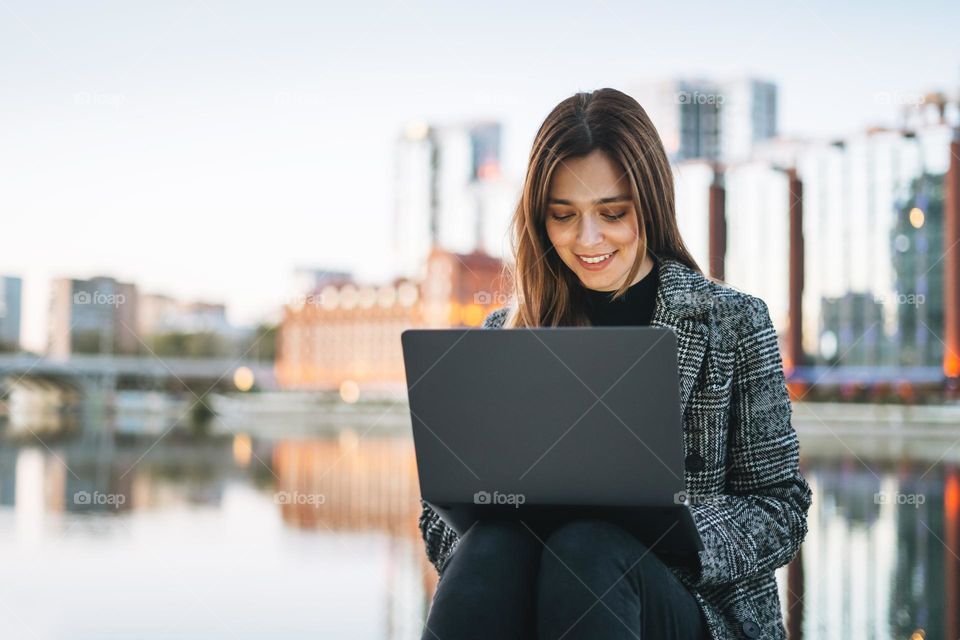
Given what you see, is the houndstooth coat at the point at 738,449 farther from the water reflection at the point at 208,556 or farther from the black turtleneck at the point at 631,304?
the water reflection at the point at 208,556

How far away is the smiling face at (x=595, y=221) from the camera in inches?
48.6

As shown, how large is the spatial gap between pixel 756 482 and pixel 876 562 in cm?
285

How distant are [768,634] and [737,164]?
30.4 meters

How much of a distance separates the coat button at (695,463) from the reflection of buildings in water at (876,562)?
4.97 ft

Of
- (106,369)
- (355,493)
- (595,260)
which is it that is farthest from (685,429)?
(106,369)

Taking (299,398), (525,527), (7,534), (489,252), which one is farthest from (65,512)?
(489,252)

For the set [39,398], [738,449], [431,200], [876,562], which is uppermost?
[431,200]

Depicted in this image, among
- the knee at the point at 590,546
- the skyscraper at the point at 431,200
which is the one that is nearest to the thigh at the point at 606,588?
the knee at the point at 590,546

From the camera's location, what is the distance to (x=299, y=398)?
2744cm

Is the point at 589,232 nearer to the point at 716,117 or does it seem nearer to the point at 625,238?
the point at 625,238

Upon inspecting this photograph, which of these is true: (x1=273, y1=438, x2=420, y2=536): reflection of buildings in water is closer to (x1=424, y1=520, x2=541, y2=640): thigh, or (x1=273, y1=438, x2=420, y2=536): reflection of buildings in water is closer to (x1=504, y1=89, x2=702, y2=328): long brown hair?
(x1=504, y1=89, x2=702, y2=328): long brown hair

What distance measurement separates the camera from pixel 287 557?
11.9 feet

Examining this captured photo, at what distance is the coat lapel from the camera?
3.75 feet

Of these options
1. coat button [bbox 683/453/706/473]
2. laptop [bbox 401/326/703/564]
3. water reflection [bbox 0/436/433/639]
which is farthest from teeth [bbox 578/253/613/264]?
water reflection [bbox 0/436/433/639]
